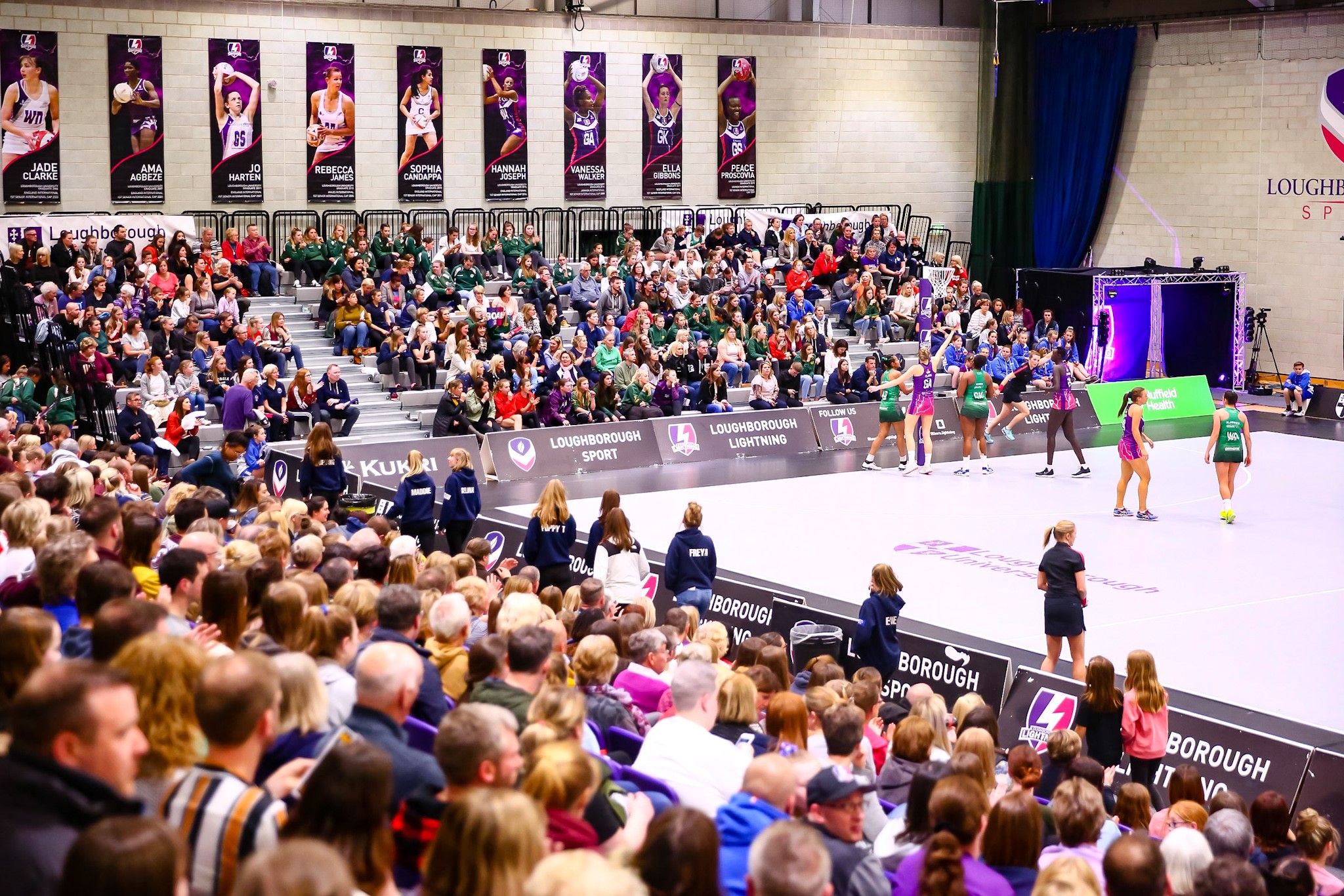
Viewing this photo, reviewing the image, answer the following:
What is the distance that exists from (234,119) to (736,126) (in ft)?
33.8

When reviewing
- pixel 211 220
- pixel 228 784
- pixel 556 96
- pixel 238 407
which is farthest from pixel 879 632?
pixel 556 96

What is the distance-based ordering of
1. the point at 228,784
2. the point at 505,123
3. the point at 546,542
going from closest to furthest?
the point at 228,784 < the point at 546,542 < the point at 505,123

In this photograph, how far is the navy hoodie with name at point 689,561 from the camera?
11062 millimetres

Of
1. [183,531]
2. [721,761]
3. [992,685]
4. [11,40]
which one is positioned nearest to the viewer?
[721,761]

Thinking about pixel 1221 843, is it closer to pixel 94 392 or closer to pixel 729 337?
pixel 94 392

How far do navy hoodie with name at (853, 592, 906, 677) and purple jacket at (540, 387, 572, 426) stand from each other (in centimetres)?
1130

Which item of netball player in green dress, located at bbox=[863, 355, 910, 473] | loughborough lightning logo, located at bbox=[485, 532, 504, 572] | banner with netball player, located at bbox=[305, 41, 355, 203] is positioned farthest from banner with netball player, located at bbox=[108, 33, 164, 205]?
loughborough lightning logo, located at bbox=[485, 532, 504, 572]

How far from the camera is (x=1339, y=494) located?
18.5m

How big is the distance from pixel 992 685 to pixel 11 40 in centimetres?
2036

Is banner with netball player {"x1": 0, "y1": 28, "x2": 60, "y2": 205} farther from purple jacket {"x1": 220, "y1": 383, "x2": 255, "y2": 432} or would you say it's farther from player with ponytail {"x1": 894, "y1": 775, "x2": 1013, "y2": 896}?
player with ponytail {"x1": 894, "y1": 775, "x2": 1013, "y2": 896}

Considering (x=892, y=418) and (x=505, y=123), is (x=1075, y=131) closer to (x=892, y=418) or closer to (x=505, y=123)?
(x=505, y=123)

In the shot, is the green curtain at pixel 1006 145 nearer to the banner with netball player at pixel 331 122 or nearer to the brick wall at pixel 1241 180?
the brick wall at pixel 1241 180

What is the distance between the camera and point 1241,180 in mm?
29438

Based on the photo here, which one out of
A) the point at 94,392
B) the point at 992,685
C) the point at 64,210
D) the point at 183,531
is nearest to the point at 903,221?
the point at 64,210
